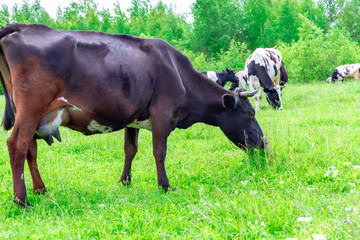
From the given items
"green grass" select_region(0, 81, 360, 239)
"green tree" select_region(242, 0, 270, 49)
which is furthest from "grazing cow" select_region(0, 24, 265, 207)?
"green tree" select_region(242, 0, 270, 49)

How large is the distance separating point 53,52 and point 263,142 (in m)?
3.45

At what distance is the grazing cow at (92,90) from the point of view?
3764 mm

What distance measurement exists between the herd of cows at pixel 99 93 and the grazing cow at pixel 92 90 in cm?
1

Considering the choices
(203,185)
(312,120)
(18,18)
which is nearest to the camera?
(203,185)

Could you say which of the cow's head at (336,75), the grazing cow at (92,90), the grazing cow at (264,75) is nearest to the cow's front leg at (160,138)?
the grazing cow at (92,90)

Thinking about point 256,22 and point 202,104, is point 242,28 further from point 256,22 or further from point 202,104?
point 202,104

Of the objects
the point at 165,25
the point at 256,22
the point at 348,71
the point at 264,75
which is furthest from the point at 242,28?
the point at 264,75

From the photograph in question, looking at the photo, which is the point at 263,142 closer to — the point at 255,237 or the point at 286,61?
the point at 255,237

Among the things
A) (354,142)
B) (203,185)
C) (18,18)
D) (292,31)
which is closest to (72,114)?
(203,185)

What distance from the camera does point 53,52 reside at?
12.7 feet

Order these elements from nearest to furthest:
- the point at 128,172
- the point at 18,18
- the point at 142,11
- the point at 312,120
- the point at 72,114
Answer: the point at 72,114 < the point at 128,172 < the point at 312,120 < the point at 18,18 < the point at 142,11

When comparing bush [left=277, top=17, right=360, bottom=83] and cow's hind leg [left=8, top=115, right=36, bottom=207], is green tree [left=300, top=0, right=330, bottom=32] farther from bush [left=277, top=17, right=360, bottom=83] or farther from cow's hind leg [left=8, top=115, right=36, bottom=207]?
cow's hind leg [left=8, top=115, right=36, bottom=207]

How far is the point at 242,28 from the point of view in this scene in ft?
126

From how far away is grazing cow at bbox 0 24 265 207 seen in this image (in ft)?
12.3
